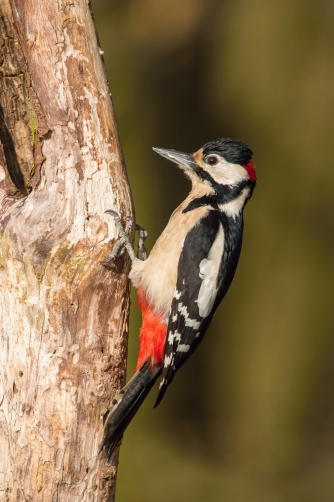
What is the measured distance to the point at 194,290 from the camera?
283 centimetres

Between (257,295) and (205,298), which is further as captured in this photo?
(257,295)

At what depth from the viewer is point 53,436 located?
238 cm

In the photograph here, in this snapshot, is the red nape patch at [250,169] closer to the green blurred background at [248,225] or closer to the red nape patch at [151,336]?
the red nape patch at [151,336]

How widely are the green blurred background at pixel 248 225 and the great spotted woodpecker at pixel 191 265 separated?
1.44 m

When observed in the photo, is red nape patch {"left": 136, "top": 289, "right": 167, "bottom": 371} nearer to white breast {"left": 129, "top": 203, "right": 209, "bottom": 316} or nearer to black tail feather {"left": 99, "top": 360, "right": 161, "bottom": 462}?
white breast {"left": 129, "top": 203, "right": 209, "bottom": 316}

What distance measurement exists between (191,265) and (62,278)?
2.27ft

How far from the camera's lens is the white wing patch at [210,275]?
2.85 m

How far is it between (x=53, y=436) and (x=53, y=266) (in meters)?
0.66

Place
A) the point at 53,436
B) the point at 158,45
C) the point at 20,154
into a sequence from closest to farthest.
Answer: the point at 53,436
the point at 20,154
the point at 158,45

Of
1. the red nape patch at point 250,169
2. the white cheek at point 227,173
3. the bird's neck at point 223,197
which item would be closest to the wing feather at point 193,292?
the bird's neck at point 223,197

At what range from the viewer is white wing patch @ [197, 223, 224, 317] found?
112 inches

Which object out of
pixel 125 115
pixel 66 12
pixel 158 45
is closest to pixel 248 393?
pixel 125 115

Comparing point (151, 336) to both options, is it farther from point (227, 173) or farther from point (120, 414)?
point (227, 173)

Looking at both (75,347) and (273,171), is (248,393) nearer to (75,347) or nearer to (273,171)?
(273,171)
